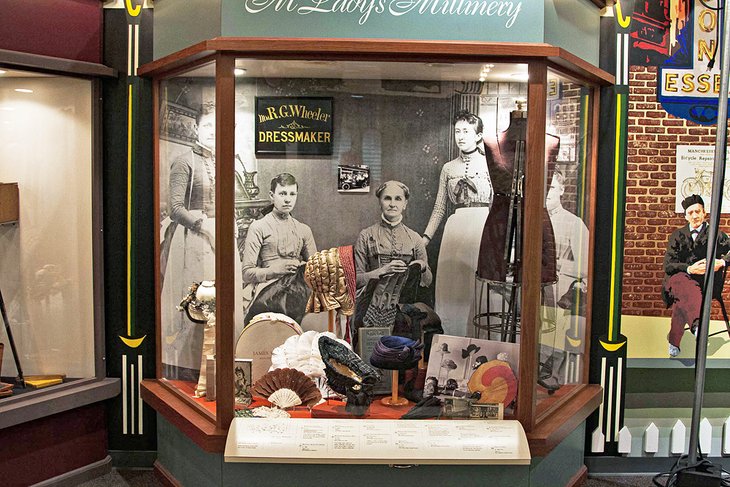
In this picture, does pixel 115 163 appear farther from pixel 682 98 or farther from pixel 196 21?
pixel 682 98

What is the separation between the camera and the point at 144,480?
427cm

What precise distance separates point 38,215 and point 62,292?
1.45 ft

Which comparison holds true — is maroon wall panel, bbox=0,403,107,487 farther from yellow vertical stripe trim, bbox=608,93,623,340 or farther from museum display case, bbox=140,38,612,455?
yellow vertical stripe trim, bbox=608,93,623,340

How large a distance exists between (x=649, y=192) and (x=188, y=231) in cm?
258

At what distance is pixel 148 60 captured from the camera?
4.23 meters

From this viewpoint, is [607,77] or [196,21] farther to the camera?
[607,77]

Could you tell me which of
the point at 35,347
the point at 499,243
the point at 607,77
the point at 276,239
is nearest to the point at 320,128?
the point at 276,239

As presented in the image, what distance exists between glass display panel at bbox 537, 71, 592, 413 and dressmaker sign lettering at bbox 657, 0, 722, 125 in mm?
540

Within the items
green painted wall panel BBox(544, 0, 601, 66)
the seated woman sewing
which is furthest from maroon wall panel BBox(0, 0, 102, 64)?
green painted wall panel BBox(544, 0, 601, 66)

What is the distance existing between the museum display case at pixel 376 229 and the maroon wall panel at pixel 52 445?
0.70 m

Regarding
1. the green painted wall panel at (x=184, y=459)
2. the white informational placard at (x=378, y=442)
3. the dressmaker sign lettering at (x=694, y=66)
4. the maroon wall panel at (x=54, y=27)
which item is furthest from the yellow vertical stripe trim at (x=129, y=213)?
the dressmaker sign lettering at (x=694, y=66)

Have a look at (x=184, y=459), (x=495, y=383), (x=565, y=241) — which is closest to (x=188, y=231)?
(x=184, y=459)

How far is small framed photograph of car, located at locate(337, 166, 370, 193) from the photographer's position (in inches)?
146

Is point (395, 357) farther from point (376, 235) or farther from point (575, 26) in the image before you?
point (575, 26)
